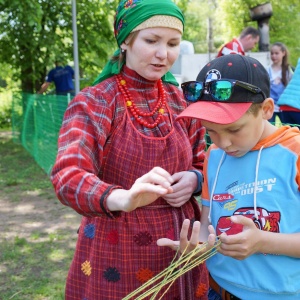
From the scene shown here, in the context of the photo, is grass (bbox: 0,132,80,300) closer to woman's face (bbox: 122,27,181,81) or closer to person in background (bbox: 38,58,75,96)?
woman's face (bbox: 122,27,181,81)

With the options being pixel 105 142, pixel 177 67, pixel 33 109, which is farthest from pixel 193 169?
pixel 177 67

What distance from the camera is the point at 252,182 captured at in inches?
66.4

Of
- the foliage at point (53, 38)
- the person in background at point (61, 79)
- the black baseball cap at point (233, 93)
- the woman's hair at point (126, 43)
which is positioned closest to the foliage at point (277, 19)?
the foliage at point (53, 38)

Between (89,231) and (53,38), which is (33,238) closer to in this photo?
(89,231)

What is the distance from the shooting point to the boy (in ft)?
5.24

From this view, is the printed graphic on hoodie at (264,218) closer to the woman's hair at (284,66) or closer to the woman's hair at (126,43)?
the woman's hair at (126,43)

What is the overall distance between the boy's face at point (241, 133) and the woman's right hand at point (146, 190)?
1.05 ft

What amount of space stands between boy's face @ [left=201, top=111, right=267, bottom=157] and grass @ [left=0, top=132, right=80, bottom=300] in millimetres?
2600

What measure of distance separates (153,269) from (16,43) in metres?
10.1

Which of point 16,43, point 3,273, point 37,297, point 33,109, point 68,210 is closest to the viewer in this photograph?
point 37,297

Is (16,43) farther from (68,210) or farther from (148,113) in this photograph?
(148,113)

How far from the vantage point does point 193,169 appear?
2.00 m

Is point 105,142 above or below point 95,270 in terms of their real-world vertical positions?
above

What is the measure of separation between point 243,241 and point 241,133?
35 cm
